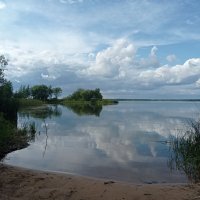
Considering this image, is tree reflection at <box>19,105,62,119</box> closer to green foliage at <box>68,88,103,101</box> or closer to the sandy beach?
the sandy beach

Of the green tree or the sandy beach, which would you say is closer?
the sandy beach

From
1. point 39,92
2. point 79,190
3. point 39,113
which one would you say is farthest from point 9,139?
point 39,92

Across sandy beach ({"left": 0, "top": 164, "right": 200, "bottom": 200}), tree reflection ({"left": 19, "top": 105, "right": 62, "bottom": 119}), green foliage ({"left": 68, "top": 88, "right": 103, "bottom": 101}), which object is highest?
green foliage ({"left": 68, "top": 88, "right": 103, "bottom": 101})

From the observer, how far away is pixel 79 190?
29.1ft

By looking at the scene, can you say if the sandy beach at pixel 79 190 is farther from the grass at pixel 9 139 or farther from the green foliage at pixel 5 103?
the green foliage at pixel 5 103

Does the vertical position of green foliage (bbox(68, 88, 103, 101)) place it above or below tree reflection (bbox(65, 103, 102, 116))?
above

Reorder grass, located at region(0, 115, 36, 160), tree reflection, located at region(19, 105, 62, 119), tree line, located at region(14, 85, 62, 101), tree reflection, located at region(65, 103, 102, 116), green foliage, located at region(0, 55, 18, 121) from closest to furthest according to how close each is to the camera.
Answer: grass, located at region(0, 115, 36, 160)
green foliage, located at region(0, 55, 18, 121)
tree reflection, located at region(19, 105, 62, 119)
tree reflection, located at region(65, 103, 102, 116)
tree line, located at region(14, 85, 62, 101)

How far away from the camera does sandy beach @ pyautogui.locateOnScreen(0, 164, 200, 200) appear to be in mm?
8180

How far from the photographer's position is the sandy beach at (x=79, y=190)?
818 cm

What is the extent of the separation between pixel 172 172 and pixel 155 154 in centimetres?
438

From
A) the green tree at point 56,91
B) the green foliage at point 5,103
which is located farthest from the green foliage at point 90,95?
the green foliage at point 5,103

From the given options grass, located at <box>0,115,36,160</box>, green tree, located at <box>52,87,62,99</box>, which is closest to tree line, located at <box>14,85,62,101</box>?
green tree, located at <box>52,87,62,99</box>

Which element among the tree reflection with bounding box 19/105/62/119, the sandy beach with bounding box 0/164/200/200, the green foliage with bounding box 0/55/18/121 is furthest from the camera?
the tree reflection with bounding box 19/105/62/119

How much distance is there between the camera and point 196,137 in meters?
11.1
